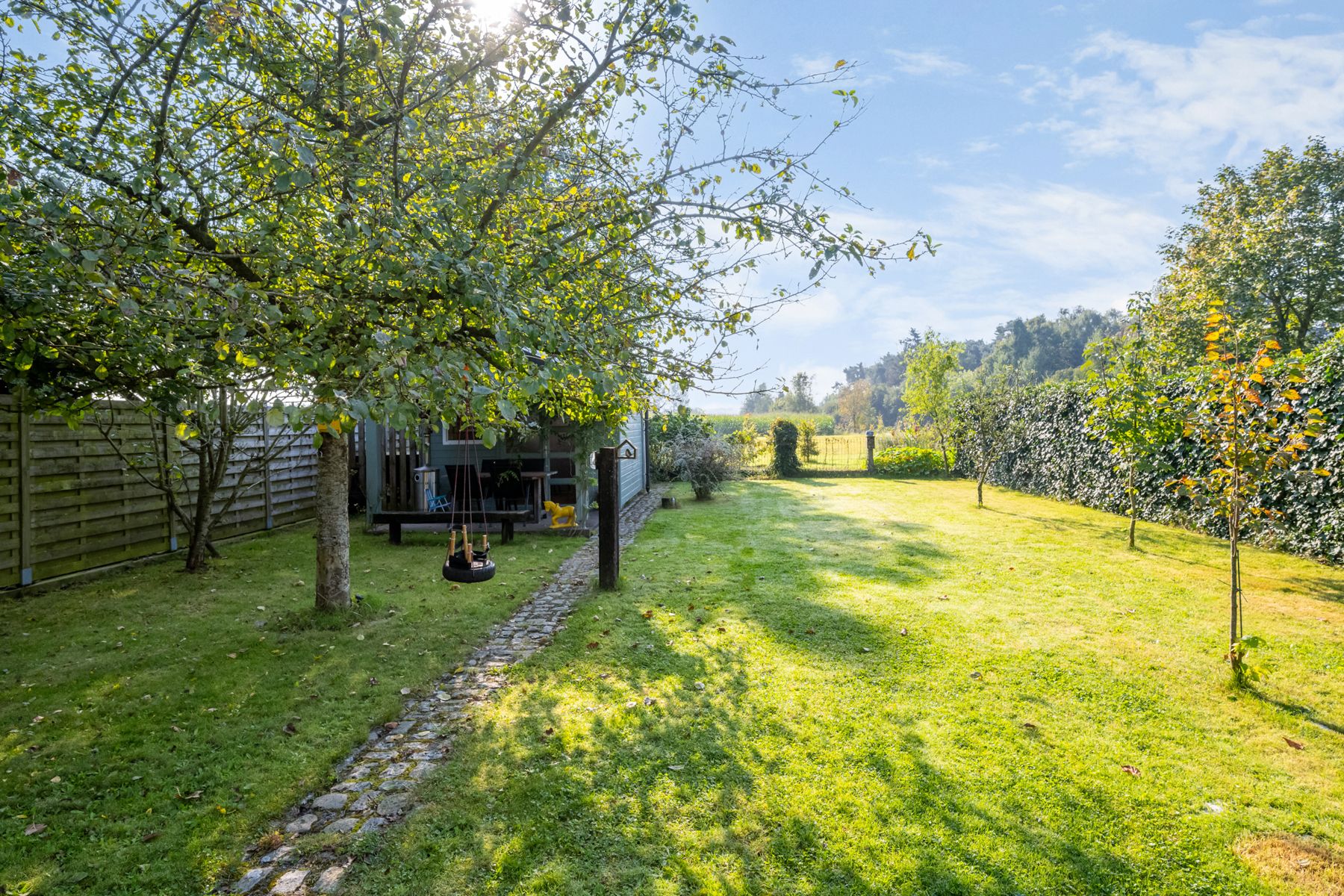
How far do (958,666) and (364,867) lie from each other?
416cm

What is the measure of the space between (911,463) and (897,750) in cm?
1954

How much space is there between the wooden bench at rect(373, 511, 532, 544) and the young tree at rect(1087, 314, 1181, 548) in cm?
895

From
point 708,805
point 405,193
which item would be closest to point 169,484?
point 405,193

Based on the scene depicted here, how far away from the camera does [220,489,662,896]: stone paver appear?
8.14ft

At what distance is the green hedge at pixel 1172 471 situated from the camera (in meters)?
7.63

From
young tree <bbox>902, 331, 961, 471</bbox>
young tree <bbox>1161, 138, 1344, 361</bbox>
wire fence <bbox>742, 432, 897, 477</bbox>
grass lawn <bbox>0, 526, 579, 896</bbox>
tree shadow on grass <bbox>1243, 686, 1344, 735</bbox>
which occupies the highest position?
young tree <bbox>1161, 138, 1344, 361</bbox>

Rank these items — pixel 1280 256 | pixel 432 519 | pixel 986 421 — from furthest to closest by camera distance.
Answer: pixel 1280 256 < pixel 986 421 < pixel 432 519

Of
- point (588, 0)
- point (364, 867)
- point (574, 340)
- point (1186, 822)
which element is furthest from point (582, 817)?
point (588, 0)

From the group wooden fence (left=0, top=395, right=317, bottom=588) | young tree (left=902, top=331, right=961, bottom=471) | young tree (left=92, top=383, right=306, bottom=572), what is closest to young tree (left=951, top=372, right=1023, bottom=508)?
young tree (left=902, top=331, right=961, bottom=471)

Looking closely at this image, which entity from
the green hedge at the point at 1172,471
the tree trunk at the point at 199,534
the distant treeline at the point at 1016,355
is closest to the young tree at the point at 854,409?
the distant treeline at the point at 1016,355

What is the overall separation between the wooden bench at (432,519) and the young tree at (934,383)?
15723mm

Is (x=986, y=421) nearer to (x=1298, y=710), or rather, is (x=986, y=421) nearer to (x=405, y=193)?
(x=1298, y=710)

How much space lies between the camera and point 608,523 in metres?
7.03

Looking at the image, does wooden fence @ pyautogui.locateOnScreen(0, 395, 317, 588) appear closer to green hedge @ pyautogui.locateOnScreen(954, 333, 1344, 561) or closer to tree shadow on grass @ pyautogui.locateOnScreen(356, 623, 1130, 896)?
tree shadow on grass @ pyautogui.locateOnScreen(356, 623, 1130, 896)
